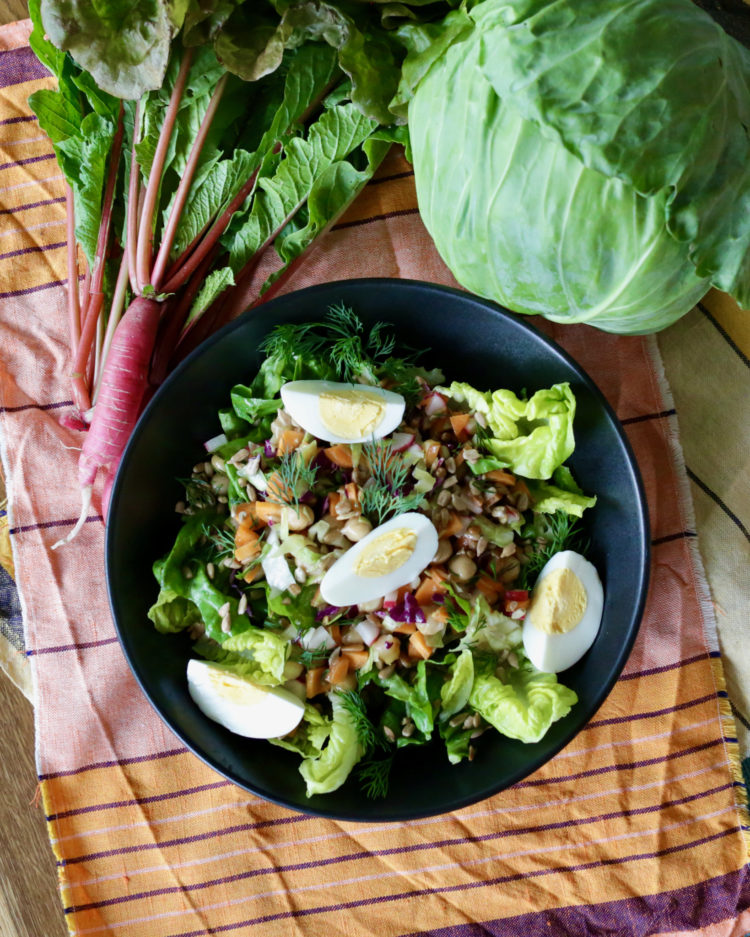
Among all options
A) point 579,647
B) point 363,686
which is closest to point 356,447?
point 363,686

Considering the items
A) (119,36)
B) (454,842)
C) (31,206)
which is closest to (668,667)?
(454,842)

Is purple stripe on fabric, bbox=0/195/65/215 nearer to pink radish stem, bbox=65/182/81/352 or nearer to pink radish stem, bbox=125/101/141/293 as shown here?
pink radish stem, bbox=65/182/81/352

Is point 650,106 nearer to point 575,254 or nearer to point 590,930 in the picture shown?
point 575,254

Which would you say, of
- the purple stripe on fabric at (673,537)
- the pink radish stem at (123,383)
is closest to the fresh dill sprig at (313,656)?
the pink radish stem at (123,383)

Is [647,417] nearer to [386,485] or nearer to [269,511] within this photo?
[386,485]

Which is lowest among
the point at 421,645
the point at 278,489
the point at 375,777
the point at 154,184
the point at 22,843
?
the point at 22,843

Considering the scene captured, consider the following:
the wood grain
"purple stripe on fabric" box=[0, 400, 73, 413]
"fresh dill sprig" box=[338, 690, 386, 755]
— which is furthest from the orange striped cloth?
"purple stripe on fabric" box=[0, 400, 73, 413]
